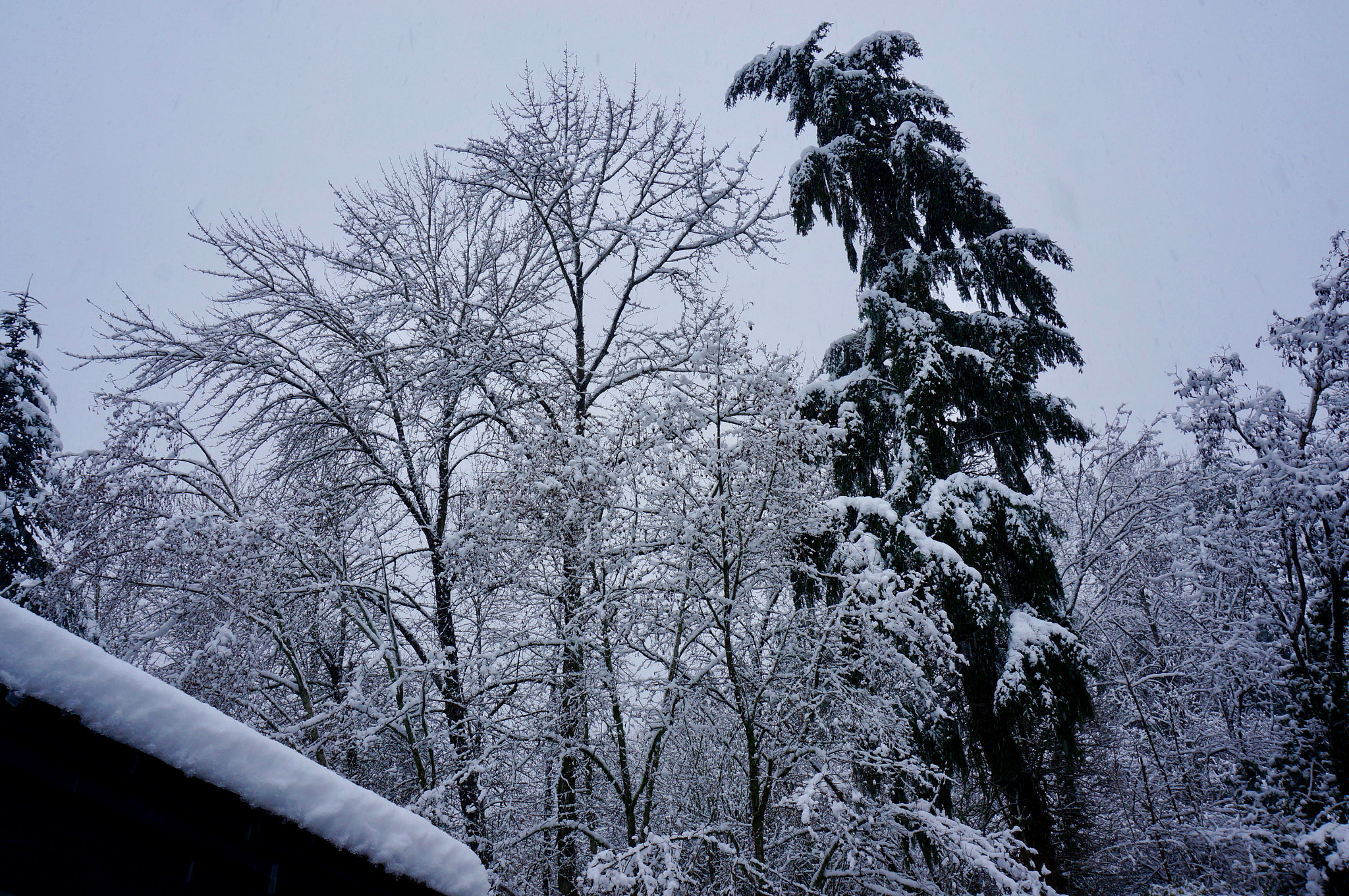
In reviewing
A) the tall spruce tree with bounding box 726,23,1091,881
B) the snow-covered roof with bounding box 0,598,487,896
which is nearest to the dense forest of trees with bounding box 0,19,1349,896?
the tall spruce tree with bounding box 726,23,1091,881

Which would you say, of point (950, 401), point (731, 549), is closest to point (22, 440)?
point (731, 549)

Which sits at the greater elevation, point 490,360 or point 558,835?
point 490,360

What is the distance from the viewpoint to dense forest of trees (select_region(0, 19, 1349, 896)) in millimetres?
6496

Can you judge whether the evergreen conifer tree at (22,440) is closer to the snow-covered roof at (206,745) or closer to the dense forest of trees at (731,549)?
the dense forest of trees at (731,549)

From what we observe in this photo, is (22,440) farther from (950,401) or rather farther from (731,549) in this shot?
(950,401)

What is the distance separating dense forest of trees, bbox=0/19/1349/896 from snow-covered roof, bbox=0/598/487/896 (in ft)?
8.63

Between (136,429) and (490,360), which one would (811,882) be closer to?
(490,360)

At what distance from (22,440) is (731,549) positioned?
52.3ft

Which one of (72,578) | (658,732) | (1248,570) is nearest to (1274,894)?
(1248,570)

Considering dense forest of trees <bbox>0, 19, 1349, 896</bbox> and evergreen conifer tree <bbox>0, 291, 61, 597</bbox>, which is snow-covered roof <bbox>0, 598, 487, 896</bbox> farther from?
evergreen conifer tree <bbox>0, 291, 61, 597</bbox>

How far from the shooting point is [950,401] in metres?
9.08

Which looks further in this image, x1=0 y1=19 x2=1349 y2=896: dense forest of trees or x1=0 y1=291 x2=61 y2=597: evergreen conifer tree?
x1=0 y1=291 x2=61 y2=597: evergreen conifer tree

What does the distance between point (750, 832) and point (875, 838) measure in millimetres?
1149

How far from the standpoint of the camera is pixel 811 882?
5672mm
